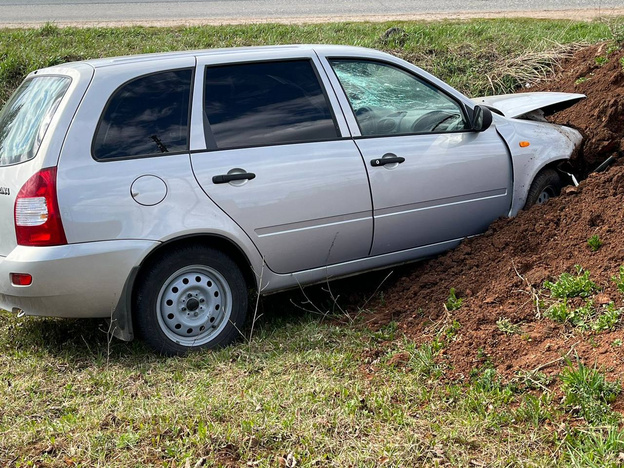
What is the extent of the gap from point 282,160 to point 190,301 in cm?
110

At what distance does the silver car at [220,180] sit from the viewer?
181 inches

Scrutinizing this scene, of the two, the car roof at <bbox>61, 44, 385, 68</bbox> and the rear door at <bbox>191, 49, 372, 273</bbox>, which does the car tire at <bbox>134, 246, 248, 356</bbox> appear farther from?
the car roof at <bbox>61, 44, 385, 68</bbox>

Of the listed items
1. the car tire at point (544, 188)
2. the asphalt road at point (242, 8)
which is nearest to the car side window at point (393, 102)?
the car tire at point (544, 188)

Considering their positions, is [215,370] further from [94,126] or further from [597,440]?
[597,440]

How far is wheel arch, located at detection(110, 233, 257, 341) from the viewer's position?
4.71 m

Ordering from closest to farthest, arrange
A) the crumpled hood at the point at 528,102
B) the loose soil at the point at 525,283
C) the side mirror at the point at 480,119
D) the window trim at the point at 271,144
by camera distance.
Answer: the loose soil at the point at 525,283
the window trim at the point at 271,144
the side mirror at the point at 480,119
the crumpled hood at the point at 528,102

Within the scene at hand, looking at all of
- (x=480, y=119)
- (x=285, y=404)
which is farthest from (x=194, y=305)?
(x=480, y=119)

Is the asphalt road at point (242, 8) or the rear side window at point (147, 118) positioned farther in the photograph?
the asphalt road at point (242, 8)

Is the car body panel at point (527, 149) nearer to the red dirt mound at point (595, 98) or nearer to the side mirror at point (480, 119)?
the side mirror at point (480, 119)

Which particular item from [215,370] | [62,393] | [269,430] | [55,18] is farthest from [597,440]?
[55,18]

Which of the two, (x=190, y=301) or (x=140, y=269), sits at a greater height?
(x=140, y=269)

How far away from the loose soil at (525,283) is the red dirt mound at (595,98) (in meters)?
0.02

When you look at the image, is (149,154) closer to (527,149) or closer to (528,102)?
(527,149)

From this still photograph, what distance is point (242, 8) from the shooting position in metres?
15.4
